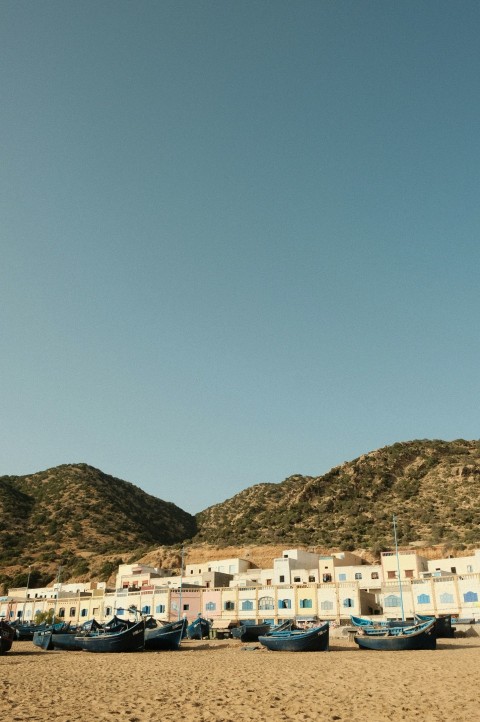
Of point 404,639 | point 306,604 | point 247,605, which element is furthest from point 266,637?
point 247,605

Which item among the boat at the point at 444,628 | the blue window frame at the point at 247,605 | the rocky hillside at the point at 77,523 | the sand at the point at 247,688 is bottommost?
the sand at the point at 247,688

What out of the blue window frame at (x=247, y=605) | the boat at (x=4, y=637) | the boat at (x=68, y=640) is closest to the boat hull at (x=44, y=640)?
the boat at (x=68, y=640)

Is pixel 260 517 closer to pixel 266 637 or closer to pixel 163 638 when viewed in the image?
pixel 163 638

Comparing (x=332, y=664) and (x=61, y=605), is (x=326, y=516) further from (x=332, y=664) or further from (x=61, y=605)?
(x=332, y=664)

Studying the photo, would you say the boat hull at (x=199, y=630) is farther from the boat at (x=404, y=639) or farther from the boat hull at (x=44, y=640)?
the boat at (x=404, y=639)

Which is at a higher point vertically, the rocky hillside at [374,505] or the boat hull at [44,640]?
the rocky hillside at [374,505]

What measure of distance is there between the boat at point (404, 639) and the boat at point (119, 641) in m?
14.6

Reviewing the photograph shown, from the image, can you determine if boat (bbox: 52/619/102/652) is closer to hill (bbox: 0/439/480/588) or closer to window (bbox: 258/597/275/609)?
window (bbox: 258/597/275/609)

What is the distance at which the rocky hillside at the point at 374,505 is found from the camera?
90625mm

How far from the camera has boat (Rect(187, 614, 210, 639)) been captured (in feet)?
174

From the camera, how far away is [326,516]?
351 feet

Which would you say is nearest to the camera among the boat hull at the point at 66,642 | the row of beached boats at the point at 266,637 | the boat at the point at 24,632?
the row of beached boats at the point at 266,637

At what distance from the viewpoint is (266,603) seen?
195 ft

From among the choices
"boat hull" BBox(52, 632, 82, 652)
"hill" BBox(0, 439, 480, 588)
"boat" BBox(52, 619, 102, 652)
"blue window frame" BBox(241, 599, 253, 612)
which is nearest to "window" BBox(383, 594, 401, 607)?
"blue window frame" BBox(241, 599, 253, 612)
